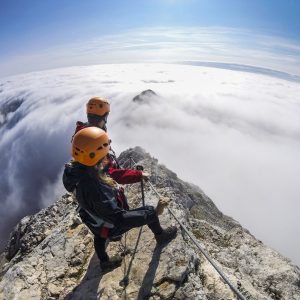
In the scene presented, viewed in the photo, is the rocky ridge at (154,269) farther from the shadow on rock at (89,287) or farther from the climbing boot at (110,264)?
the climbing boot at (110,264)

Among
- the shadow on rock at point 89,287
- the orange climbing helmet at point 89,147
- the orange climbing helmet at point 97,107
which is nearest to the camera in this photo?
the orange climbing helmet at point 89,147

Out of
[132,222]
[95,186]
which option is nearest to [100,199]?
[95,186]

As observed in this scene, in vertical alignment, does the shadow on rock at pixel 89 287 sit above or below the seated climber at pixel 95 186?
below

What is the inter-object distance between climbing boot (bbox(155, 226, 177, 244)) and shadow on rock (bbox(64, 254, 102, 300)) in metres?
1.61

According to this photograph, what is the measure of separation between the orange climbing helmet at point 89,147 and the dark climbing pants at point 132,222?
4.30ft

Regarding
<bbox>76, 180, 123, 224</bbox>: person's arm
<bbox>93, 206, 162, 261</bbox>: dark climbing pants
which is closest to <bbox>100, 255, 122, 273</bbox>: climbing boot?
<bbox>93, 206, 162, 261</bbox>: dark climbing pants

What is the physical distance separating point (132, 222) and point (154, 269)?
1439 mm

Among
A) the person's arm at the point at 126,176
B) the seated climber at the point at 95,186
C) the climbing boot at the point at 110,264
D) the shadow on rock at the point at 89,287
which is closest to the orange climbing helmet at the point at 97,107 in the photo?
the person's arm at the point at 126,176

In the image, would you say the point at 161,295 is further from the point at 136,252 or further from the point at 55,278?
the point at 55,278

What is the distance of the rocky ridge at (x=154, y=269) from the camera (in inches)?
263

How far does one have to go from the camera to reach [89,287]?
23.1 feet

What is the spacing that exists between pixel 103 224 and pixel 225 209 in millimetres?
121979

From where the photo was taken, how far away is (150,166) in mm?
14109

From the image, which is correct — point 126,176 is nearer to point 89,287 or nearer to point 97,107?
point 97,107
